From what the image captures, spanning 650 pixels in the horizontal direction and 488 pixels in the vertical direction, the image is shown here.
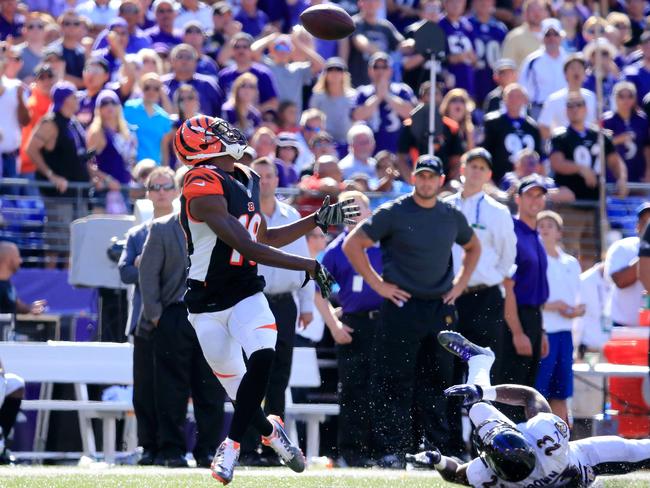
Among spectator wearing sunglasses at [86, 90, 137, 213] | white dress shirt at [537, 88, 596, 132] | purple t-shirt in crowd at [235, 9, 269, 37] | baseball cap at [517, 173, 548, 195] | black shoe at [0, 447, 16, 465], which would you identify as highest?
purple t-shirt in crowd at [235, 9, 269, 37]

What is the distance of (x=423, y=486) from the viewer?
7254 mm

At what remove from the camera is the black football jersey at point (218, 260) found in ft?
23.1

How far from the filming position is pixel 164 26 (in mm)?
15047

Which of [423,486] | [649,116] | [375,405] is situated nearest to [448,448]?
[375,405]

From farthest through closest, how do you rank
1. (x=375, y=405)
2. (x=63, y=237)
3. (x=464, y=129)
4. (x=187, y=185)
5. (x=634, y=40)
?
(x=634, y=40)
(x=464, y=129)
(x=63, y=237)
(x=375, y=405)
(x=187, y=185)

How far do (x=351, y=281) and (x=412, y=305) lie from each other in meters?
0.79

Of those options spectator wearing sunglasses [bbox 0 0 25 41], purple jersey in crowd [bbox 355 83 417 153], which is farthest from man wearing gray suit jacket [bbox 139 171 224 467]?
spectator wearing sunglasses [bbox 0 0 25 41]

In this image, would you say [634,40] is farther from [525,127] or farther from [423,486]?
[423,486]

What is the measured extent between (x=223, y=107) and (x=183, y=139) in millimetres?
6565

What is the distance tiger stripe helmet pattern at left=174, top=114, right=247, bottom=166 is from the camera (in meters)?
7.07

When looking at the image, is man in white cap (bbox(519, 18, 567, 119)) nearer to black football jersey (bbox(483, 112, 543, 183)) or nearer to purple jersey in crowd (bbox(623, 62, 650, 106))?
purple jersey in crowd (bbox(623, 62, 650, 106))

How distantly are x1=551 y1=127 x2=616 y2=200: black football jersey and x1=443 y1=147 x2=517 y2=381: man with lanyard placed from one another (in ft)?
11.5

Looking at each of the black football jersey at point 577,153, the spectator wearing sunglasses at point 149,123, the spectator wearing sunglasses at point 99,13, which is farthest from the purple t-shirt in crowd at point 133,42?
the black football jersey at point 577,153

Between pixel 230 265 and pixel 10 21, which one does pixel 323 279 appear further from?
pixel 10 21
